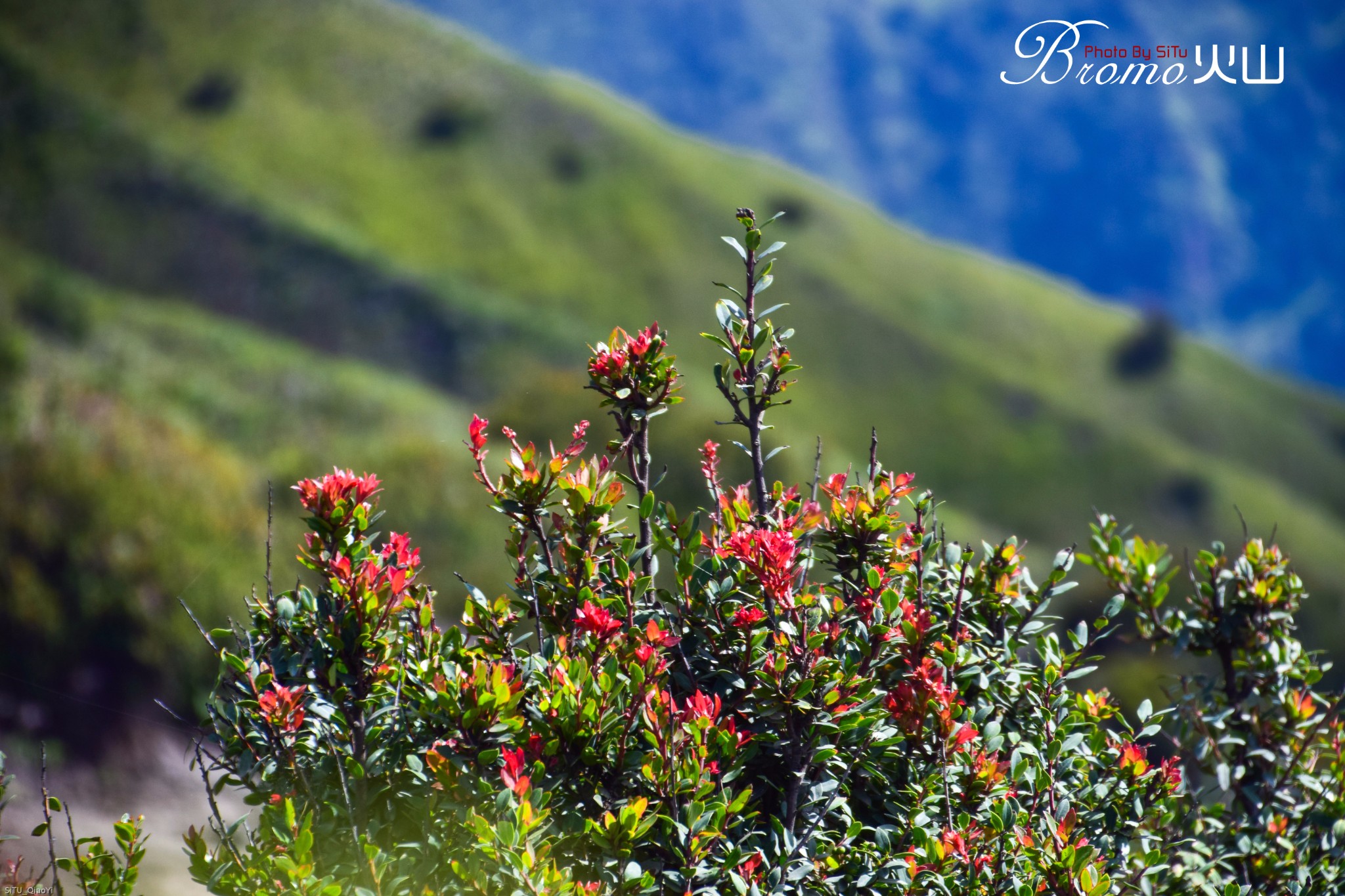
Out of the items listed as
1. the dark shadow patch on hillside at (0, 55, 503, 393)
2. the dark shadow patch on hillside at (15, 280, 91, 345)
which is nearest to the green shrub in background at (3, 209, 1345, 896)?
the dark shadow patch on hillside at (15, 280, 91, 345)

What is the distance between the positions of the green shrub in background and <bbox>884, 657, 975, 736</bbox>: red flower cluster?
0.04ft

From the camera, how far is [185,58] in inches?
2083

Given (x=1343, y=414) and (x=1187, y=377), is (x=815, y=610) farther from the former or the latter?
(x=1343, y=414)

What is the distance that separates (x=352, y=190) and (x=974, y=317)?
1371 inches

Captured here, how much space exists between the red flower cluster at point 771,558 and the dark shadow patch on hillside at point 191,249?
130ft

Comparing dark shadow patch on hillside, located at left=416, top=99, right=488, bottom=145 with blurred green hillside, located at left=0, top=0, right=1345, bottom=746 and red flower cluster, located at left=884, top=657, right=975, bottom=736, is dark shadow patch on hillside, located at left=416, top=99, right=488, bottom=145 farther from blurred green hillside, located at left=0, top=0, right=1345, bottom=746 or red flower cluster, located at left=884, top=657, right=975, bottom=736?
red flower cluster, located at left=884, top=657, right=975, bottom=736

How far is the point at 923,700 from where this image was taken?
11.9 feet

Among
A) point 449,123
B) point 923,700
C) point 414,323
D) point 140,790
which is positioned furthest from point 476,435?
point 449,123

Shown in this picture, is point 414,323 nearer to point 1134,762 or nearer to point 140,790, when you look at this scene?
point 140,790

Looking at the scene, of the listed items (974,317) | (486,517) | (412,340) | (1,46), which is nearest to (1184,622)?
(486,517)

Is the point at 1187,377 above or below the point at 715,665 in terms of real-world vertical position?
above

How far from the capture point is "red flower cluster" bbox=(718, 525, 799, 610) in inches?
136

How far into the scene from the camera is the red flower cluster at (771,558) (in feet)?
11.4

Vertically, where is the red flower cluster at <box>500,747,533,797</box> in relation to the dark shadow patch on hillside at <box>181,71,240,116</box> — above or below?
below
